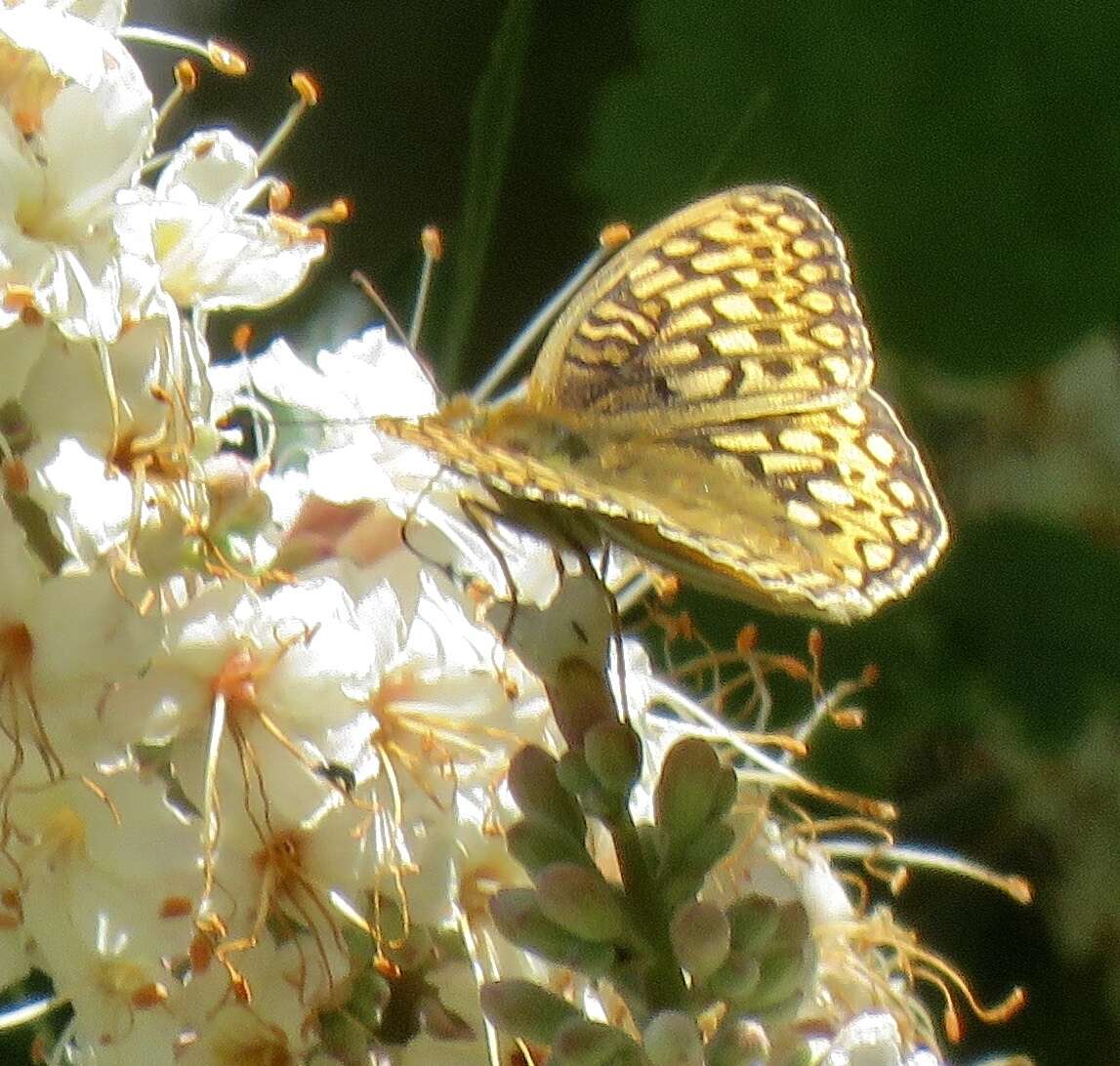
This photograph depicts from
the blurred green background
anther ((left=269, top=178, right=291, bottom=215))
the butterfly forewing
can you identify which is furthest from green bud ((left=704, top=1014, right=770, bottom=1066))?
the blurred green background

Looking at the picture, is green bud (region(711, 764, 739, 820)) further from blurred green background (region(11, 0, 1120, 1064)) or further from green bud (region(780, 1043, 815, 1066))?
blurred green background (region(11, 0, 1120, 1064))

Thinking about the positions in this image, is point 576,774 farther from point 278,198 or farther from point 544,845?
point 278,198

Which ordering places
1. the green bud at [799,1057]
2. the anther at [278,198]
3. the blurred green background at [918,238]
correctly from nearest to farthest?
the green bud at [799,1057] → the anther at [278,198] → the blurred green background at [918,238]

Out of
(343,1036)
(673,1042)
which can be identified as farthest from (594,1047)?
(343,1036)

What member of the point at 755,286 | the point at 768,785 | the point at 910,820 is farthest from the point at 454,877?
the point at 910,820

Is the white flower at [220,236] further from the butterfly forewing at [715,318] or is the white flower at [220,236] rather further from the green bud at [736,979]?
the green bud at [736,979]

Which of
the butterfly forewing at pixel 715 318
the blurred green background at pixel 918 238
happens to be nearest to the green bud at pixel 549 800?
the butterfly forewing at pixel 715 318
